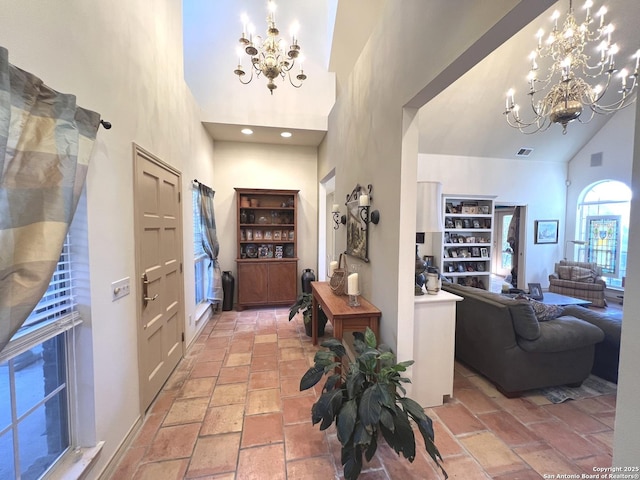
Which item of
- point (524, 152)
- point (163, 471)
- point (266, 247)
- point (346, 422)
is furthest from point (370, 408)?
point (524, 152)

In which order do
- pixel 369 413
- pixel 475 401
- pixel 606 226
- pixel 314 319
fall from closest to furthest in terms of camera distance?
pixel 369 413 → pixel 475 401 → pixel 314 319 → pixel 606 226

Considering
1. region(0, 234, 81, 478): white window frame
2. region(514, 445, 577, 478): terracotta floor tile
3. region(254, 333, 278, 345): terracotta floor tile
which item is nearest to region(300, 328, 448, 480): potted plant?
region(514, 445, 577, 478): terracotta floor tile

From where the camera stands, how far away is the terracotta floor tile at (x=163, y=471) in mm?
1597

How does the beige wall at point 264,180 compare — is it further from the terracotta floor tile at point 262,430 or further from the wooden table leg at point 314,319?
the terracotta floor tile at point 262,430

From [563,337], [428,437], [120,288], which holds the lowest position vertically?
[428,437]

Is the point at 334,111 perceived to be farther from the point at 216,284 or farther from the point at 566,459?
the point at 566,459

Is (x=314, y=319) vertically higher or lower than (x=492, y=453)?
higher

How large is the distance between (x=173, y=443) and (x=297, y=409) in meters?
0.93

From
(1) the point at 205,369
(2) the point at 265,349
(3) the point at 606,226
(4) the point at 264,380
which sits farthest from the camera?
(3) the point at 606,226

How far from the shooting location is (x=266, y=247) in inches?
199

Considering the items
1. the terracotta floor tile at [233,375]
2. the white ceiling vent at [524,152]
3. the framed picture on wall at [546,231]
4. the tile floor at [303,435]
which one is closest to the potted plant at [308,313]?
the tile floor at [303,435]

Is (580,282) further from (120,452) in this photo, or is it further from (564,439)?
(120,452)

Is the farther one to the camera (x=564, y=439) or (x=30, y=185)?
(x=564, y=439)

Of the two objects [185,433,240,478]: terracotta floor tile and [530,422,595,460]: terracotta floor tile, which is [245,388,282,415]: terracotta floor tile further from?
[530,422,595,460]: terracotta floor tile
